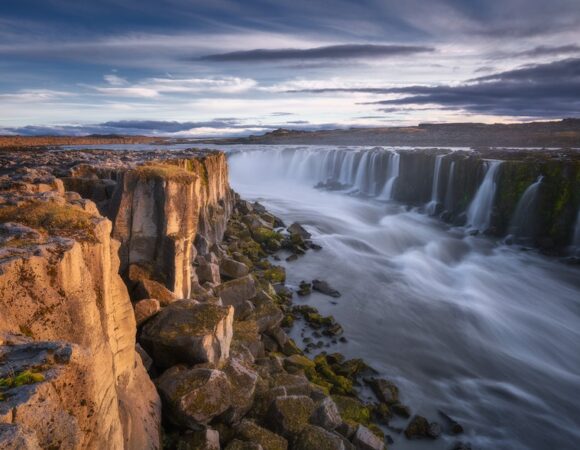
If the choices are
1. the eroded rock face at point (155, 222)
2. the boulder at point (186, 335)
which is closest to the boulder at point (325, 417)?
the boulder at point (186, 335)

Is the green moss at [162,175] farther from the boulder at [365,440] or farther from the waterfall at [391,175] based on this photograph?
the waterfall at [391,175]

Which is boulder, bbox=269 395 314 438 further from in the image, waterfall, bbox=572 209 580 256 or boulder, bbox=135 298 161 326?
waterfall, bbox=572 209 580 256

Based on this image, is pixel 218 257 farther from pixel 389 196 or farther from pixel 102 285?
pixel 389 196

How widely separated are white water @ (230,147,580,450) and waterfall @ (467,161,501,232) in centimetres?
232

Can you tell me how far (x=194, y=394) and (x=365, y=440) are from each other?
11.8ft

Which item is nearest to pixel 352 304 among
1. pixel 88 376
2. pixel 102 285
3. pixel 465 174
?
pixel 102 285

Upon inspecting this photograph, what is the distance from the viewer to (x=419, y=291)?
20125mm

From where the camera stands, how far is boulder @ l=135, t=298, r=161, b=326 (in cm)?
855

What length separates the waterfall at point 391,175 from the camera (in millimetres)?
45625

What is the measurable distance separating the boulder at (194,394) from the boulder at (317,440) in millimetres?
1453

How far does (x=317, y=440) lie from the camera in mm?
7770

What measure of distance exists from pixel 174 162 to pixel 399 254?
1509 centimetres

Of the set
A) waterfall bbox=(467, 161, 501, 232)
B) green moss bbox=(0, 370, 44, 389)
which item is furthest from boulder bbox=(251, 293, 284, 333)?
waterfall bbox=(467, 161, 501, 232)

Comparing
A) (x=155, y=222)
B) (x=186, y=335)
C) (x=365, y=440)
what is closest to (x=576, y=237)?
(x=365, y=440)
